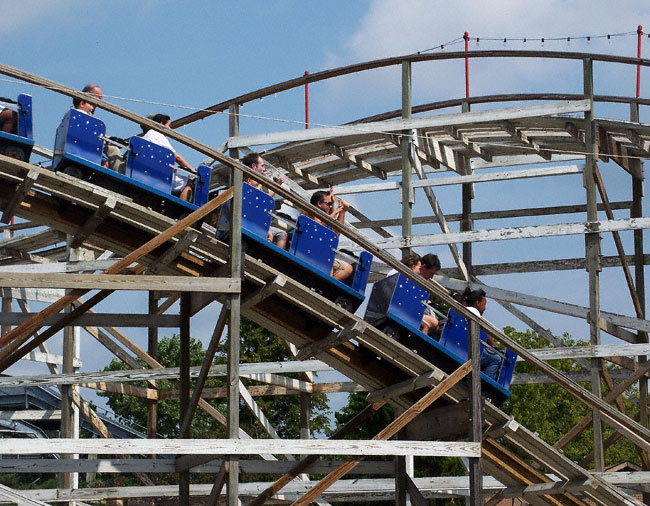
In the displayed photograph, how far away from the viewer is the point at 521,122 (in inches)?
803

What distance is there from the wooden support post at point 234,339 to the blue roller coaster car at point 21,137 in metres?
2.12

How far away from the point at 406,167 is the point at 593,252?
3.14 meters

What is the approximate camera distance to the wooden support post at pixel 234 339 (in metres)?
12.7

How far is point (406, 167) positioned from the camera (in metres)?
19.4

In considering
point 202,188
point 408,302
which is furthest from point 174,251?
point 408,302

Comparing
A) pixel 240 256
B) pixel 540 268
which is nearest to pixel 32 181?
pixel 240 256

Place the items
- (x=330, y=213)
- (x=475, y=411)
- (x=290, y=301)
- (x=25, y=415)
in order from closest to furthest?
1. (x=290, y=301)
2. (x=475, y=411)
3. (x=330, y=213)
4. (x=25, y=415)

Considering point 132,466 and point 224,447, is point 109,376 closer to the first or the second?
point 132,466

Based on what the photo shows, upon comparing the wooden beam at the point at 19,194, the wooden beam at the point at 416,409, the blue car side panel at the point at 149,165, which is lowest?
the wooden beam at the point at 416,409

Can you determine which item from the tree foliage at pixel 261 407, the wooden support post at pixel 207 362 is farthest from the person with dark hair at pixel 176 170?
the tree foliage at pixel 261 407

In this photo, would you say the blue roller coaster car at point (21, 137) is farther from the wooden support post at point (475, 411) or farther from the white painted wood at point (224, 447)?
the wooden support post at point (475, 411)

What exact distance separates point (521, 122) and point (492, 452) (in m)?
7.35

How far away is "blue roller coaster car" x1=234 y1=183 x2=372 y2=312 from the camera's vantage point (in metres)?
13.5

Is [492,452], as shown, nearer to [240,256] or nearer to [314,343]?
[314,343]
